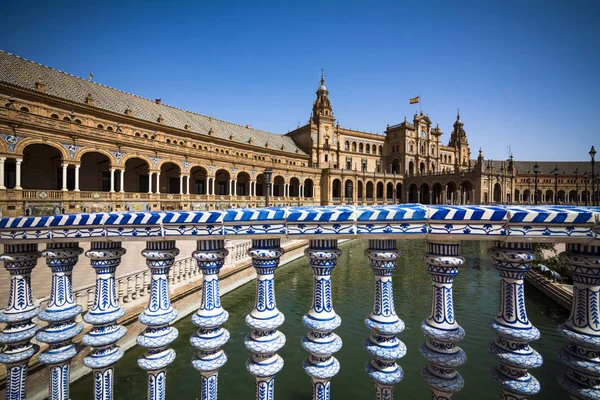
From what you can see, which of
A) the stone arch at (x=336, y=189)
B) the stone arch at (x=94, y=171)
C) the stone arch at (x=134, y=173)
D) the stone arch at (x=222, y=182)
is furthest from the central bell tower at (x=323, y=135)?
the stone arch at (x=94, y=171)

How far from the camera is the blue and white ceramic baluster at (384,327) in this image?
1.80 metres

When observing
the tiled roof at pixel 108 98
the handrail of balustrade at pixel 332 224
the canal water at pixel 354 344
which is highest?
the tiled roof at pixel 108 98

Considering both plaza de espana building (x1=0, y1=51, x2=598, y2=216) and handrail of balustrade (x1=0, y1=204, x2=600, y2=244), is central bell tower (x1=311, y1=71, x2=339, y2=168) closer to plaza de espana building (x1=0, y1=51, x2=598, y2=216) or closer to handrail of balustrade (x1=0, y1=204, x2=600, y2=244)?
plaza de espana building (x1=0, y1=51, x2=598, y2=216)

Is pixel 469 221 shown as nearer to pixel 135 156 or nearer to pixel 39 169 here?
pixel 135 156

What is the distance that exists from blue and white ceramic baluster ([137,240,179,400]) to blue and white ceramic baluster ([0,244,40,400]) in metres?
1.05

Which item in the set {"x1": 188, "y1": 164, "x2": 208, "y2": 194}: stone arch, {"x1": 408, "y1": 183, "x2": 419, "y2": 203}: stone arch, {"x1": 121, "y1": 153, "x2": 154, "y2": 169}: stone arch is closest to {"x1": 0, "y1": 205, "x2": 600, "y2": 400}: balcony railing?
{"x1": 121, "y1": 153, "x2": 154, "y2": 169}: stone arch

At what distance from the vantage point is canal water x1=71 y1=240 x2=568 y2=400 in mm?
4340

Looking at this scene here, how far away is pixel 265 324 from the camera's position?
1.84 meters

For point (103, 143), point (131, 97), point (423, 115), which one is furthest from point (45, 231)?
point (423, 115)

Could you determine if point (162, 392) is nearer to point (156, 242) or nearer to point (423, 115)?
point (156, 242)

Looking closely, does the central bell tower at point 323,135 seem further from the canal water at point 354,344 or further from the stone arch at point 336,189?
the canal water at point 354,344

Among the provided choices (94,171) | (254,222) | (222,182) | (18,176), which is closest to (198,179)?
(222,182)

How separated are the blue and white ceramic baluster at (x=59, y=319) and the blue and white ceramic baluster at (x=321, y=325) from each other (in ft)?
5.94

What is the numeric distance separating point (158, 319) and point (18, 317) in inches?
49.0
